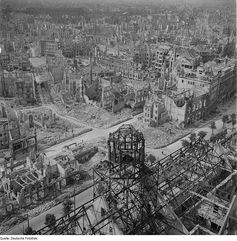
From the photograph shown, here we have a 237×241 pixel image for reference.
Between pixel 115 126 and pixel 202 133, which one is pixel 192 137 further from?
pixel 115 126

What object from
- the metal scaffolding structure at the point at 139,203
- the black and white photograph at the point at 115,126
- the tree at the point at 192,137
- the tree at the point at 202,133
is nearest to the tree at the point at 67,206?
the black and white photograph at the point at 115,126

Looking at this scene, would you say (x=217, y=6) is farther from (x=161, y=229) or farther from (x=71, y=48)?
(x=71, y=48)

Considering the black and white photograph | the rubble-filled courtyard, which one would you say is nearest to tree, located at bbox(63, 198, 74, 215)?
the black and white photograph

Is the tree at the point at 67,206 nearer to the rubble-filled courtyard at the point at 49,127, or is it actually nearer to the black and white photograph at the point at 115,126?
the black and white photograph at the point at 115,126

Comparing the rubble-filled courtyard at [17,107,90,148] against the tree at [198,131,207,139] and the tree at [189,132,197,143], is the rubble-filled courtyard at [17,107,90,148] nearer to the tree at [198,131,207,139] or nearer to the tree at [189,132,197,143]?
the tree at [189,132,197,143]

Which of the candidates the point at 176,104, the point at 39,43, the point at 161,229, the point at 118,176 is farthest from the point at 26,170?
the point at 39,43
